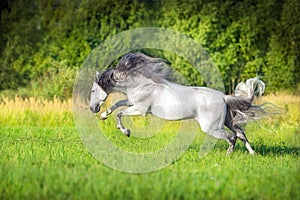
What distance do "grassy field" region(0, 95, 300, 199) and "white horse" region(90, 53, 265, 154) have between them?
51 cm

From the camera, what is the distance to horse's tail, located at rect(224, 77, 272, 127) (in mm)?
8375

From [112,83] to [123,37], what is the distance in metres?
8.17

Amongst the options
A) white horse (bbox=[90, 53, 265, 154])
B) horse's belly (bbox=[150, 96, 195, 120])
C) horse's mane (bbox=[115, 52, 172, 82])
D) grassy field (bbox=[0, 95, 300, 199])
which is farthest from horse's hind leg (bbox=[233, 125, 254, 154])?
horse's mane (bbox=[115, 52, 172, 82])

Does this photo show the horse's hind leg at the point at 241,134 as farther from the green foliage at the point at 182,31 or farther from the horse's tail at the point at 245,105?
the green foliage at the point at 182,31

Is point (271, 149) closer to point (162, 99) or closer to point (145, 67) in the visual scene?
point (162, 99)

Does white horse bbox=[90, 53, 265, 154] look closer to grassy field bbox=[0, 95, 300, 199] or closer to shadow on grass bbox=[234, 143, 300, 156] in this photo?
grassy field bbox=[0, 95, 300, 199]

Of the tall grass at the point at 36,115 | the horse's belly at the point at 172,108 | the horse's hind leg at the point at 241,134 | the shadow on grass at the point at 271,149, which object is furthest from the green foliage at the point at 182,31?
the horse's belly at the point at 172,108

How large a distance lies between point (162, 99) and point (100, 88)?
3.16 ft

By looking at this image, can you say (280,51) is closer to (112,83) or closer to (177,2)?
(177,2)

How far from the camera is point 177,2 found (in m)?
17.9

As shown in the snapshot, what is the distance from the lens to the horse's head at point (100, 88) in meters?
8.27

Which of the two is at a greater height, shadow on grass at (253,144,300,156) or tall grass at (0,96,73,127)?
tall grass at (0,96,73,127)

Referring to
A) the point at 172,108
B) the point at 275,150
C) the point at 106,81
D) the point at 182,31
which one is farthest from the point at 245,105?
the point at 182,31

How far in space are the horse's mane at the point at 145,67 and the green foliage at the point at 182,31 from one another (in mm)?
9034
